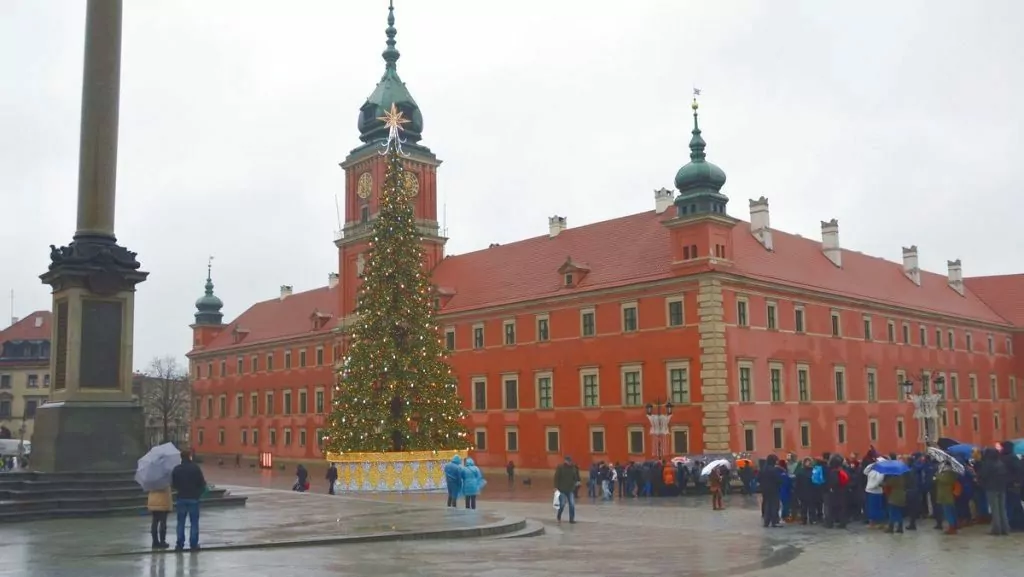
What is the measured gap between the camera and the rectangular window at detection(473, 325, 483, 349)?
5378 centimetres

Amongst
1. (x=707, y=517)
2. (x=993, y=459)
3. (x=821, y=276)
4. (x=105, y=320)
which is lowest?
(x=707, y=517)

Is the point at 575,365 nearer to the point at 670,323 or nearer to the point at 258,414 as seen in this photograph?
the point at 670,323

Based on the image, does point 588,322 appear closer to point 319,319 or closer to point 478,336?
point 478,336

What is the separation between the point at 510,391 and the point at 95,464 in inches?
1283

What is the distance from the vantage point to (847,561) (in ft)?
45.6

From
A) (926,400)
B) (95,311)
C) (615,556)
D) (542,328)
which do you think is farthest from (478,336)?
(615,556)

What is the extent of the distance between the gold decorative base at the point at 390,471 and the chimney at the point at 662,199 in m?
21.9

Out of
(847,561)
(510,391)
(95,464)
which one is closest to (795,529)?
(847,561)

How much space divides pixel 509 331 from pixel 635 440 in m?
10.6

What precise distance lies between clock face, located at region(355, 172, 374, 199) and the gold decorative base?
3127 cm

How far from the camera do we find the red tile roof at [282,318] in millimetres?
73562

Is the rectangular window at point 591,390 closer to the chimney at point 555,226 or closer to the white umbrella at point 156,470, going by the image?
the chimney at point 555,226

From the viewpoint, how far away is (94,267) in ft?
67.1

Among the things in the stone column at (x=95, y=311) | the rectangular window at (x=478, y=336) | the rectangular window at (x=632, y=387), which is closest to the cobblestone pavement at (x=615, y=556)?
the stone column at (x=95, y=311)
